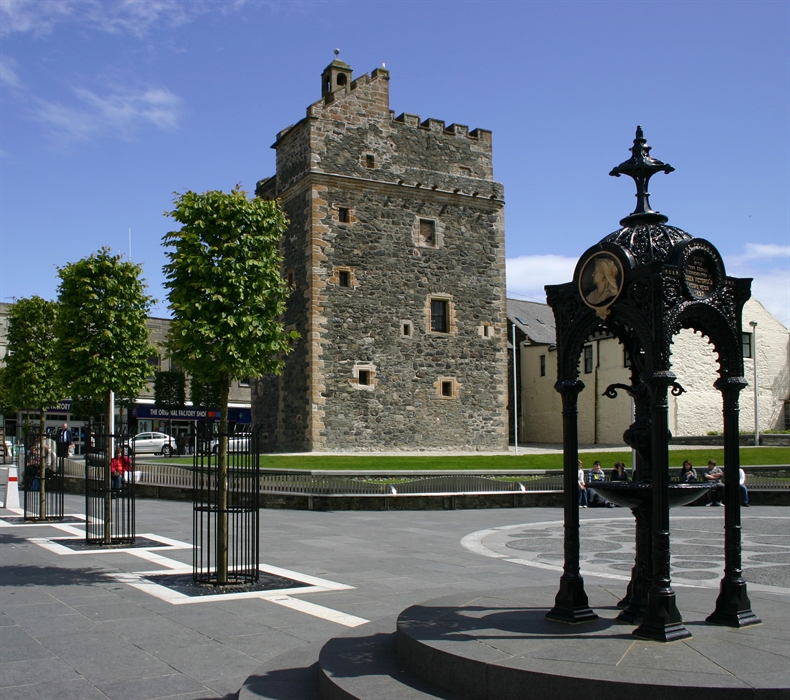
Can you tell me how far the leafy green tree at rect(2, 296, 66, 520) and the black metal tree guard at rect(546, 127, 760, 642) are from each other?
47.6 feet

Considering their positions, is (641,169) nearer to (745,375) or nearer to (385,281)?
(385,281)

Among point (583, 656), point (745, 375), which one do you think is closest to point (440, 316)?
point (745, 375)

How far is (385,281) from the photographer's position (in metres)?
36.8

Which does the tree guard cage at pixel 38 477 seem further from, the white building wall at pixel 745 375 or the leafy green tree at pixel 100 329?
the white building wall at pixel 745 375

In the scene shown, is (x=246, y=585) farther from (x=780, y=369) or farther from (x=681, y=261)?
(x=780, y=369)

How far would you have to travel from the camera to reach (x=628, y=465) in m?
30.8

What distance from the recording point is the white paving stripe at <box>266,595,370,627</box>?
805 cm

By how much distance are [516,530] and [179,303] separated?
9.35m

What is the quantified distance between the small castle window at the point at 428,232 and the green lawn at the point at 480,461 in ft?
Result: 35.0

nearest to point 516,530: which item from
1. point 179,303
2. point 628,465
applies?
point 179,303

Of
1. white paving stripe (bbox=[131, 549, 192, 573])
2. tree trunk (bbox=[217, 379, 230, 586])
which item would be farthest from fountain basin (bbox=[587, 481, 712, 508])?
white paving stripe (bbox=[131, 549, 192, 573])

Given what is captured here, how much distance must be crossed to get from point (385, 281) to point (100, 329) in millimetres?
22875

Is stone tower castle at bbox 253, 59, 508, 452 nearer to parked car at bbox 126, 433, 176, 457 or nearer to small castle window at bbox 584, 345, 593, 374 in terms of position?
small castle window at bbox 584, 345, 593, 374

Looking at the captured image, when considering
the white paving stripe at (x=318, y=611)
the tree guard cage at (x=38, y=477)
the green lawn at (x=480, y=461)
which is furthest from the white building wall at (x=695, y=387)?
the white paving stripe at (x=318, y=611)
